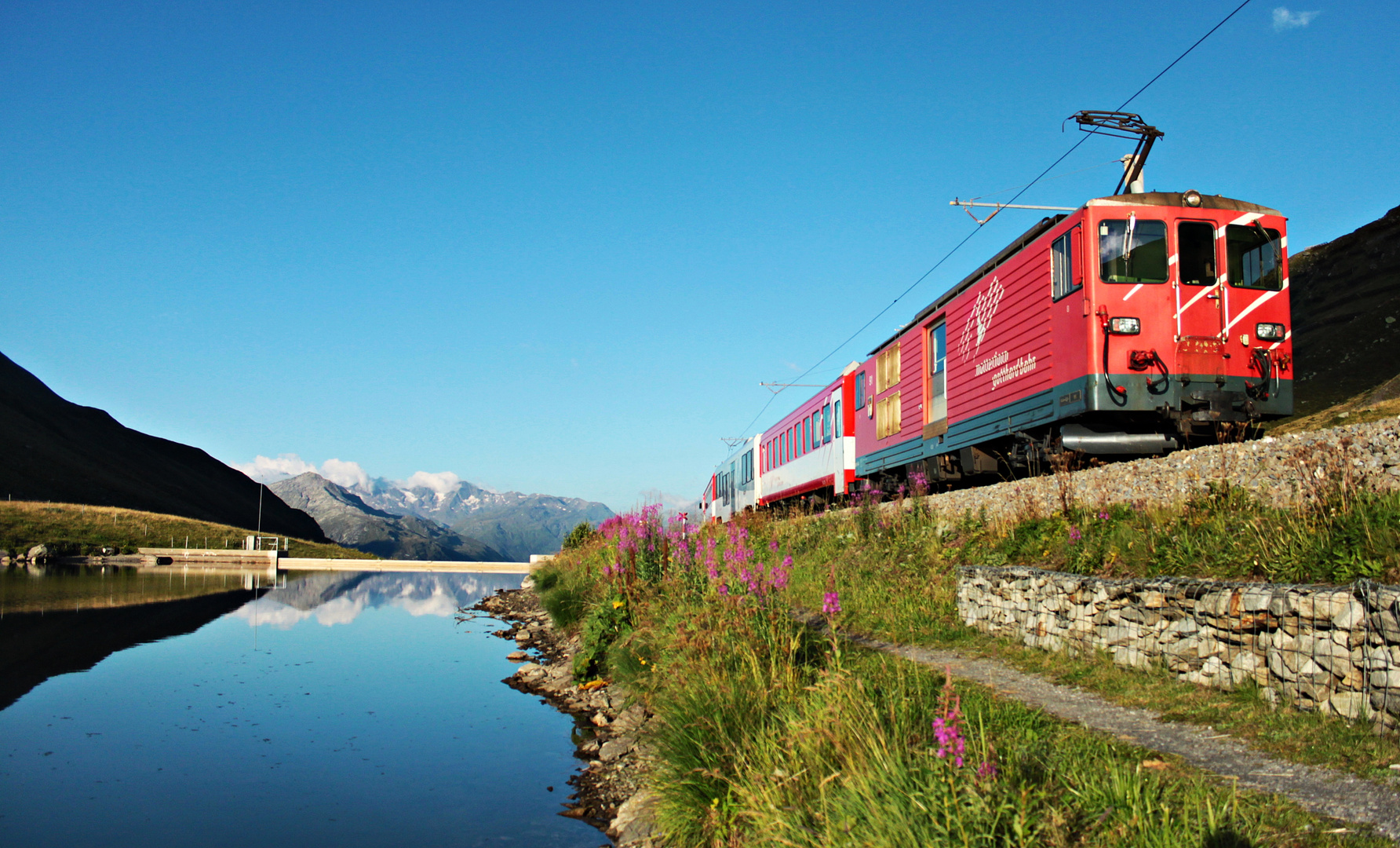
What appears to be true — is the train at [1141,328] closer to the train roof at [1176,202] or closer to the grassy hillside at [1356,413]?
the train roof at [1176,202]

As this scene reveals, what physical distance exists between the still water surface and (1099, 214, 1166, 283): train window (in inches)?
360

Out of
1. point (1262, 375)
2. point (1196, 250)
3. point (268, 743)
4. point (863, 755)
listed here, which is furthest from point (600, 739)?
point (1196, 250)

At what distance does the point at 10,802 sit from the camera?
748 cm

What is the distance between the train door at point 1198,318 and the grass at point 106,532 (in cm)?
6003

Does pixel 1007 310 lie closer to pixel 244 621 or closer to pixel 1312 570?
pixel 1312 570

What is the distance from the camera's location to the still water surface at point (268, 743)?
733 cm

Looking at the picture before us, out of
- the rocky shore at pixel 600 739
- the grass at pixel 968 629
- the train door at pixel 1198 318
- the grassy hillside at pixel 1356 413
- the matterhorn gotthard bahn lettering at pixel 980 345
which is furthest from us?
the grassy hillside at pixel 1356 413

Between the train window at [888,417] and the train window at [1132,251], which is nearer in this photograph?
the train window at [1132,251]

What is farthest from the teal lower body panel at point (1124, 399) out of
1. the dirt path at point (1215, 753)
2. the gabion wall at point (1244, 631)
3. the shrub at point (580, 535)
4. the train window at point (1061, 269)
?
the shrub at point (580, 535)

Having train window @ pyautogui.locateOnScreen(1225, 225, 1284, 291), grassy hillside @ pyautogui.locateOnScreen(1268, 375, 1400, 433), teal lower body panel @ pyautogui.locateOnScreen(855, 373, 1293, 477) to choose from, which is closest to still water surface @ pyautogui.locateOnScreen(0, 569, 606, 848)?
teal lower body panel @ pyautogui.locateOnScreen(855, 373, 1293, 477)

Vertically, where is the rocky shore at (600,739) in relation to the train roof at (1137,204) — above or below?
below

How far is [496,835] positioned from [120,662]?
437 inches

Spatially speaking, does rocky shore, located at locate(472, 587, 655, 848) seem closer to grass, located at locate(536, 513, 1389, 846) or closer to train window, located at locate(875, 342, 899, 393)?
grass, located at locate(536, 513, 1389, 846)

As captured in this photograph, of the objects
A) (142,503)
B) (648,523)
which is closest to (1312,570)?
(648,523)
